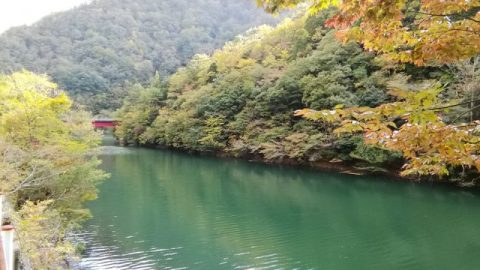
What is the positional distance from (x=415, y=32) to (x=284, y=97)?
23.9 m

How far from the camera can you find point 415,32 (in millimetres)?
2787

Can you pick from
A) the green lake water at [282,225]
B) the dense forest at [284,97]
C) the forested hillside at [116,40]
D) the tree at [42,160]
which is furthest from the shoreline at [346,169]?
the forested hillside at [116,40]

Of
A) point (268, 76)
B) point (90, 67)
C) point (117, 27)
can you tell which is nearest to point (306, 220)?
point (268, 76)

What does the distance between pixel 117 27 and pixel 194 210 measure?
82463 millimetres

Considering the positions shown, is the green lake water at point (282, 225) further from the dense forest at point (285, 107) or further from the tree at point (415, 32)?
the tree at point (415, 32)

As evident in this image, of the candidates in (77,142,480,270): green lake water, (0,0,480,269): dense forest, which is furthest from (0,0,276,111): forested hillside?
(77,142,480,270): green lake water

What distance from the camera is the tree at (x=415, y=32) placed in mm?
2434

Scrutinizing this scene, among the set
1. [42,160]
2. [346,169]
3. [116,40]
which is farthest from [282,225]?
[116,40]

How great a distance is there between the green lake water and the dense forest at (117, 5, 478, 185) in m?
3.06

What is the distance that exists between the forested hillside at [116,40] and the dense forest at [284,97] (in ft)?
94.6

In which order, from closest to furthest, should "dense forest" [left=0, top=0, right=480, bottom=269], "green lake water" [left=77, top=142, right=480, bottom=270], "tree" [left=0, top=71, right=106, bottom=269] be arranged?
"dense forest" [left=0, top=0, right=480, bottom=269] < "tree" [left=0, top=71, right=106, bottom=269] < "green lake water" [left=77, top=142, right=480, bottom=270]

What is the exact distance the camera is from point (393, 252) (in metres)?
9.70

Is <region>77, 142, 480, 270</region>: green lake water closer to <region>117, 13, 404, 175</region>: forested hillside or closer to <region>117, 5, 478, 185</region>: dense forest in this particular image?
<region>117, 5, 478, 185</region>: dense forest

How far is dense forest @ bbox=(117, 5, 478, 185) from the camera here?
21.2m
